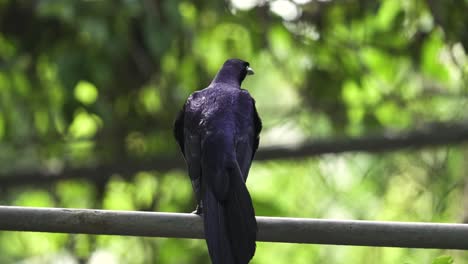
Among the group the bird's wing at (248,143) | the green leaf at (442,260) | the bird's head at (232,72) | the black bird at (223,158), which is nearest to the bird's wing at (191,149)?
the black bird at (223,158)

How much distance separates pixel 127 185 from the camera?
6441mm

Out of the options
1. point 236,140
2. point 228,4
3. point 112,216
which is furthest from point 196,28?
point 112,216

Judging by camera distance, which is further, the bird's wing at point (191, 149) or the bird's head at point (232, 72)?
the bird's head at point (232, 72)

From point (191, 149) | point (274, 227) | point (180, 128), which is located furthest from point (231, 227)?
point (180, 128)

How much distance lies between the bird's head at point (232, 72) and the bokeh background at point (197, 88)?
0.89 meters

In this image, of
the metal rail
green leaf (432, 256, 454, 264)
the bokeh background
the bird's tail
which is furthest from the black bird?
the bokeh background

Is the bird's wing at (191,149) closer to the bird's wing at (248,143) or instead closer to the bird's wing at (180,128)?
the bird's wing at (180,128)

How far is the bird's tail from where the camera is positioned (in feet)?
9.26

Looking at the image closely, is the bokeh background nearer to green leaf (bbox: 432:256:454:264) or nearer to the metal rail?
the metal rail

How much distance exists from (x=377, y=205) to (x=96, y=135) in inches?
92.0

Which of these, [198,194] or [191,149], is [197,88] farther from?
[198,194]

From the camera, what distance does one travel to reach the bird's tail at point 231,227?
2822 millimetres

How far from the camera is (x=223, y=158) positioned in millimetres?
3350

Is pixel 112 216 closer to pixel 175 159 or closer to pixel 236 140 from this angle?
pixel 236 140
